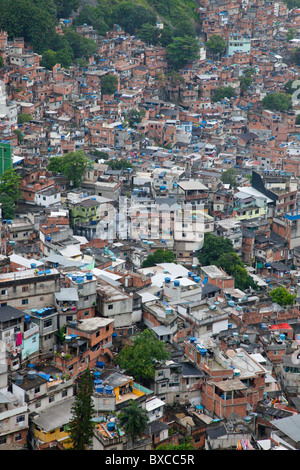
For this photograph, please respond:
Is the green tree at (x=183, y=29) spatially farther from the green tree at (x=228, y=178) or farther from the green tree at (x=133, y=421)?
the green tree at (x=133, y=421)

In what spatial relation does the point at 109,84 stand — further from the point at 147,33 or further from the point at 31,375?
the point at 31,375

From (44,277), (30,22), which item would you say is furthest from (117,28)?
(44,277)

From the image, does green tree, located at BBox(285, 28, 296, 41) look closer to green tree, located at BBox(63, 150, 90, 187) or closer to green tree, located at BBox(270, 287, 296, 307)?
green tree, located at BBox(63, 150, 90, 187)

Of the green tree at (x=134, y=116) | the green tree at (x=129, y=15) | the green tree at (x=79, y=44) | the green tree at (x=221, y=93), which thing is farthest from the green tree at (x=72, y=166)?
the green tree at (x=129, y=15)

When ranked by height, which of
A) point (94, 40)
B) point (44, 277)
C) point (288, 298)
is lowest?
point (288, 298)

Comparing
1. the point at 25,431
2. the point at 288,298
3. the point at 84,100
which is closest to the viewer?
the point at 25,431
